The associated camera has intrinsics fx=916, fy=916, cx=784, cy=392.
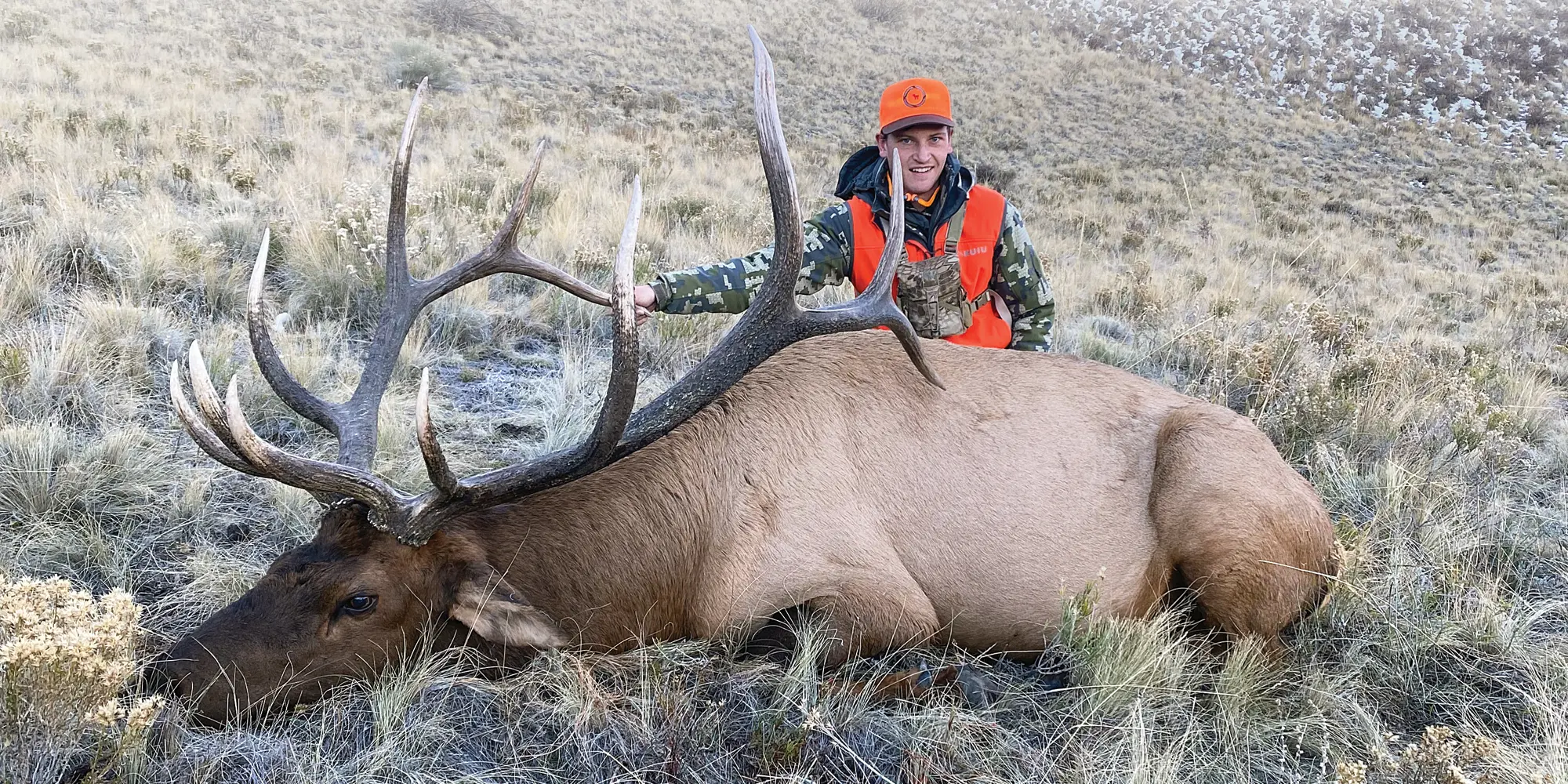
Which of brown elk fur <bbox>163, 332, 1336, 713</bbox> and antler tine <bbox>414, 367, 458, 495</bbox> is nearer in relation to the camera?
antler tine <bbox>414, 367, 458, 495</bbox>

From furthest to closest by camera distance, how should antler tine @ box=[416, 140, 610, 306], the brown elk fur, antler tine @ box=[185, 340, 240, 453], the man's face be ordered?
the man's face → antler tine @ box=[416, 140, 610, 306] → the brown elk fur → antler tine @ box=[185, 340, 240, 453]

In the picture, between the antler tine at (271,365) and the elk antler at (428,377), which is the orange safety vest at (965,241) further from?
the antler tine at (271,365)

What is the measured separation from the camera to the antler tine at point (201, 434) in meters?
2.36

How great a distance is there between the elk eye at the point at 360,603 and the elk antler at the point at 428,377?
19cm

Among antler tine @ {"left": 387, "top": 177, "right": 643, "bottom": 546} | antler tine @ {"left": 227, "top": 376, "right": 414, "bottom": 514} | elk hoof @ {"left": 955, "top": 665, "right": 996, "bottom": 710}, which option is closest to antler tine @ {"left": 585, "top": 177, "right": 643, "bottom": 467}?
antler tine @ {"left": 387, "top": 177, "right": 643, "bottom": 546}

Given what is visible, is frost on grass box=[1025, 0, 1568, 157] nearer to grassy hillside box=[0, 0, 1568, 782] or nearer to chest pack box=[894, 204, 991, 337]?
grassy hillside box=[0, 0, 1568, 782]

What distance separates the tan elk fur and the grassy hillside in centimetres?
21

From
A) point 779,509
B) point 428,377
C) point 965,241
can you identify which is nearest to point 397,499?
point 428,377

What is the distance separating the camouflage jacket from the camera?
14.2 feet

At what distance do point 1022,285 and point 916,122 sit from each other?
118 cm

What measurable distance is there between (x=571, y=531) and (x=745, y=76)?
29512 mm

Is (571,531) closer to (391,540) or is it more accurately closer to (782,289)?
(391,540)

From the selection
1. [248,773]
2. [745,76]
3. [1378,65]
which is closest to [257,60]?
[745,76]

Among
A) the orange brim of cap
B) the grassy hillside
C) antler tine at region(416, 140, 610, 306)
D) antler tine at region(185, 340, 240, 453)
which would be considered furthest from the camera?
the orange brim of cap
